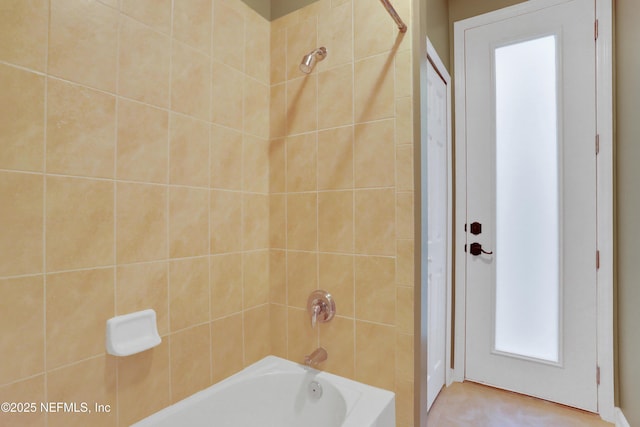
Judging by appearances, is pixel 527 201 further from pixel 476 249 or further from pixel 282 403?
pixel 282 403

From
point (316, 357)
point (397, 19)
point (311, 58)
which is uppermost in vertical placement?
point (397, 19)

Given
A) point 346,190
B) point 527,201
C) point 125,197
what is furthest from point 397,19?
point 527,201

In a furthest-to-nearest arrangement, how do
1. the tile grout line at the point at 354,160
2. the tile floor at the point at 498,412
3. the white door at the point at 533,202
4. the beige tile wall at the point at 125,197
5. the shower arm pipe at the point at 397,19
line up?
the white door at the point at 533,202, the tile floor at the point at 498,412, the tile grout line at the point at 354,160, the shower arm pipe at the point at 397,19, the beige tile wall at the point at 125,197

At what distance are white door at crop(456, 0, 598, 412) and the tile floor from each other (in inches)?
2.9

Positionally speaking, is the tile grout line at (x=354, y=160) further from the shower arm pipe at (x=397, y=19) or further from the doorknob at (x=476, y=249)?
the doorknob at (x=476, y=249)

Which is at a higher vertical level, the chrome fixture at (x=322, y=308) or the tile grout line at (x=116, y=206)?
the tile grout line at (x=116, y=206)

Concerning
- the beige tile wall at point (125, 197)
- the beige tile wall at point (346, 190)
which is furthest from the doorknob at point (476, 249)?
the beige tile wall at point (125, 197)

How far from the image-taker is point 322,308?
1404 mm

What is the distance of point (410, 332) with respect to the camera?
1252mm

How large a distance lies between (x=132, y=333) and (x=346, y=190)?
0.96 m

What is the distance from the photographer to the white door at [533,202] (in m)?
1.93

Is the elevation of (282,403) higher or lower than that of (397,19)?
lower

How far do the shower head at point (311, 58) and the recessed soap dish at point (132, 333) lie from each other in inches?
42.1

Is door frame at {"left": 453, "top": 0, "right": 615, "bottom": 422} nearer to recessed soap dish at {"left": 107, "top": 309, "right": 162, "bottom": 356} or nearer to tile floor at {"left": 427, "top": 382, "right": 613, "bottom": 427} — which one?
tile floor at {"left": 427, "top": 382, "right": 613, "bottom": 427}
